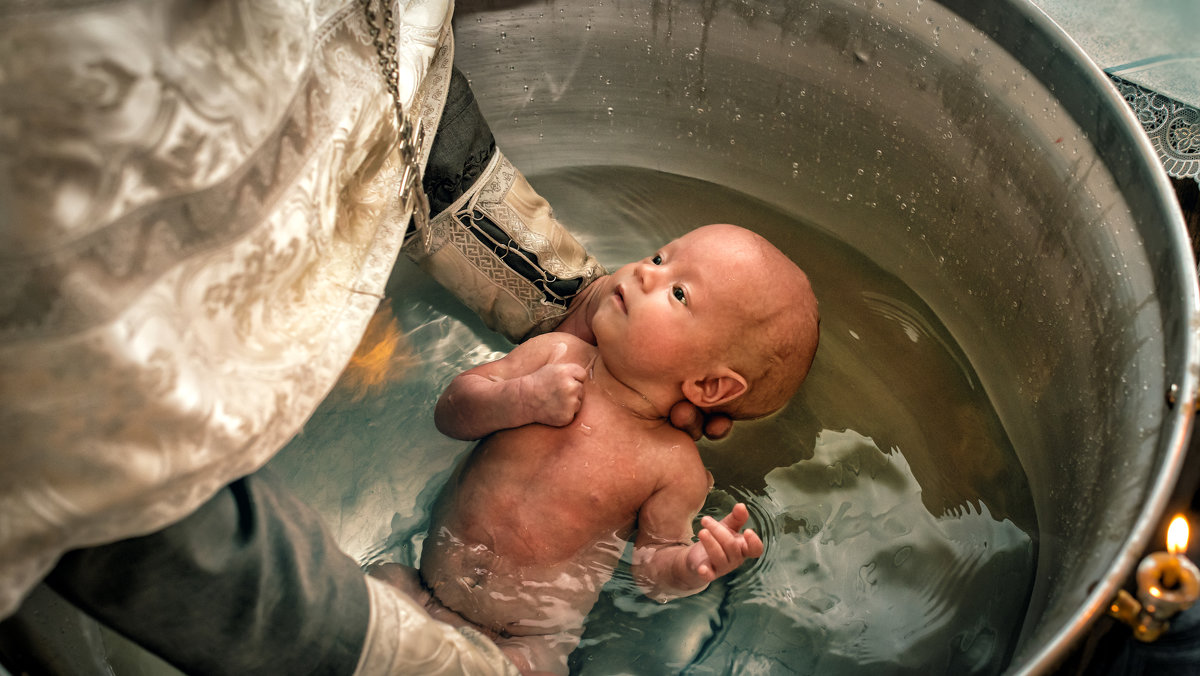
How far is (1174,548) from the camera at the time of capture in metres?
0.61

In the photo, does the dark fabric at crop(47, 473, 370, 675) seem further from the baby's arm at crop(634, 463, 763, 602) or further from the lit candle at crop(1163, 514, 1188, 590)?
the lit candle at crop(1163, 514, 1188, 590)

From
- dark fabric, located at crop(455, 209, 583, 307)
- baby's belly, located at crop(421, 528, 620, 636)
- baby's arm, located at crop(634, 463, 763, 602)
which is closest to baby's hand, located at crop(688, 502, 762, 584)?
baby's arm, located at crop(634, 463, 763, 602)

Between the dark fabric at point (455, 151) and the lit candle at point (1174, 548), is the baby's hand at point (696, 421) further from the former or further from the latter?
the lit candle at point (1174, 548)

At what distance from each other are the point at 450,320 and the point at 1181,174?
1.10 metres

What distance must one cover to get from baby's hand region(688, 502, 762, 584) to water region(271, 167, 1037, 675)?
21cm

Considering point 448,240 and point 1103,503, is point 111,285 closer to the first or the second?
point 448,240

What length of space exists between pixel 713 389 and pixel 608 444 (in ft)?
0.47

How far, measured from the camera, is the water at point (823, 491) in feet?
3.22

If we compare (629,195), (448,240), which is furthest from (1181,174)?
(448,240)

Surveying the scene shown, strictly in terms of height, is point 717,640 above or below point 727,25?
below

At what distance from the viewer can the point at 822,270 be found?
4.32ft

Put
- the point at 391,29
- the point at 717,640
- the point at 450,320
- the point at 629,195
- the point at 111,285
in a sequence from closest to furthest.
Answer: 1. the point at 111,285
2. the point at 391,29
3. the point at 717,640
4. the point at 450,320
5. the point at 629,195

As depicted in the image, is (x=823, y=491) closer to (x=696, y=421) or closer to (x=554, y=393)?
(x=696, y=421)

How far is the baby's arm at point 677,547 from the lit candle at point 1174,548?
0.34 meters
